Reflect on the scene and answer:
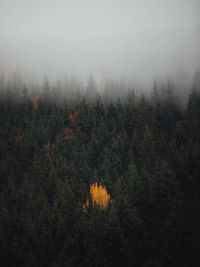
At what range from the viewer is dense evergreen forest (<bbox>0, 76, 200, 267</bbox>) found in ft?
67.8

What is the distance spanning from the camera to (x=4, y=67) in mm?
102312

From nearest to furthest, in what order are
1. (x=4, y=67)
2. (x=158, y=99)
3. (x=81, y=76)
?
1. (x=158, y=99)
2. (x=81, y=76)
3. (x=4, y=67)

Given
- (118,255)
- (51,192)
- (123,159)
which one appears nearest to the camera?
(118,255)

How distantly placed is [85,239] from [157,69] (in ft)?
302

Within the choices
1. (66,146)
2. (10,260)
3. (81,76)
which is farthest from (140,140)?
(81,76)

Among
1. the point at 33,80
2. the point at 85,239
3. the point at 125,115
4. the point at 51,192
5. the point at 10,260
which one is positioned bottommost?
the point at 51,192

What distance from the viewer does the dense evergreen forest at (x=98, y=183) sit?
813 inches

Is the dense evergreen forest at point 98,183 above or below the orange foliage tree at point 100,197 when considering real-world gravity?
above

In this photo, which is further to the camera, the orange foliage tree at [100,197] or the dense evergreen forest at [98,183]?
the orange foliage tree at [100,197]

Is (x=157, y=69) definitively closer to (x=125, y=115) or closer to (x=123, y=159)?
(x=125, y=115)

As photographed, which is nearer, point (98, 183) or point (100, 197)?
point (100, 197)

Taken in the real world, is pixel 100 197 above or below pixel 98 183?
above

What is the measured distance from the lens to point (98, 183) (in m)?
39.2

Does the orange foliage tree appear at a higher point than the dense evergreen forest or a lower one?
lower
